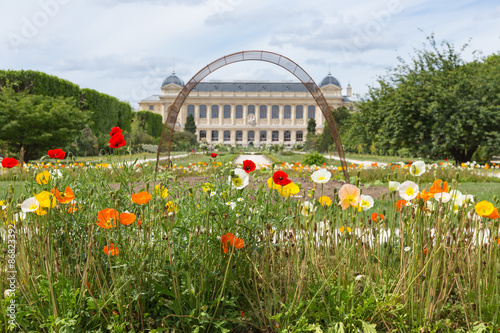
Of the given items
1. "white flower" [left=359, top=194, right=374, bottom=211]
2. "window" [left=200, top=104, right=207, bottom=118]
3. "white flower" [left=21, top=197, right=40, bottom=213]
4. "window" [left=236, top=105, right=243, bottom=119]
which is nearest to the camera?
"white flower" [left=21, top=197, right=40, bottom=213]

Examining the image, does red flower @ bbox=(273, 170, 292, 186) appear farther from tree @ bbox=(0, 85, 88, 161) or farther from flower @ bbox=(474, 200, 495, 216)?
tree @ bbox=(0, 85, 88, 161)

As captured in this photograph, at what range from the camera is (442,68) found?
1554cm

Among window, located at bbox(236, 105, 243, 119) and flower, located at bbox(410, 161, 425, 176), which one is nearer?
flower, located at bbox(410, 161, 425, 176)

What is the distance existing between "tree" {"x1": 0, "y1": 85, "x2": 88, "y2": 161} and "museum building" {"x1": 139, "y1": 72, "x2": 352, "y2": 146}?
149 feet

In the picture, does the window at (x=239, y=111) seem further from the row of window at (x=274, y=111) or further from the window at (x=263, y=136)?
the window at (x=263, y=136)

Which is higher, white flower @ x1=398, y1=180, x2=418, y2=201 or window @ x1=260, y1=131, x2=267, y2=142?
window @ x1=260, y1=131, x2=267, y2=142

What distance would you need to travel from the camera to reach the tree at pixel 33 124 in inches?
515

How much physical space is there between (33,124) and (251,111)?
160 feet

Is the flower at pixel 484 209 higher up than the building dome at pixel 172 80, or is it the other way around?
the building dome at pixel 172 80

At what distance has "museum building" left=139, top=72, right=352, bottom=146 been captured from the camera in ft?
198

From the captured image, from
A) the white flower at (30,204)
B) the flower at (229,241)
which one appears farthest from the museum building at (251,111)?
the white flower at (30,204)

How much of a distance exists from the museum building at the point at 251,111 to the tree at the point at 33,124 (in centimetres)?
4532

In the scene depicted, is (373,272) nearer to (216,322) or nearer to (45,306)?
(216,322)

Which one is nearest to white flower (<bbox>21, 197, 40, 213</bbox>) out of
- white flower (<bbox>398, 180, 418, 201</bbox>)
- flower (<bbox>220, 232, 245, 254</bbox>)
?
flower (<bbox>220, 232, 245, 254</bbox>)
